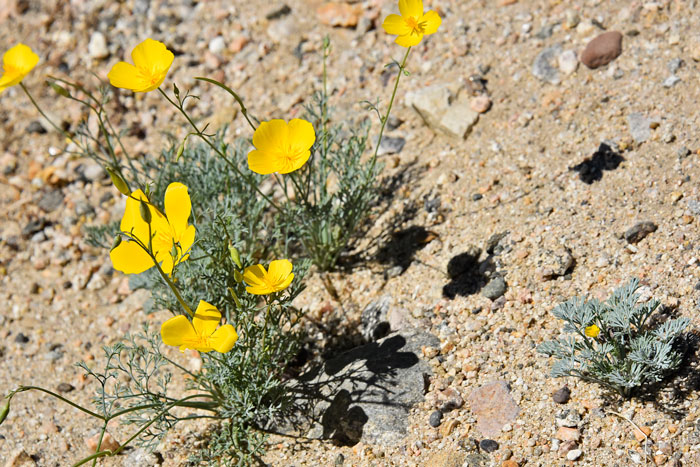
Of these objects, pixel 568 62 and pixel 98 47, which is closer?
pixel 568 62

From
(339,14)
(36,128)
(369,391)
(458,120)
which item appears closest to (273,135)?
(369,391)

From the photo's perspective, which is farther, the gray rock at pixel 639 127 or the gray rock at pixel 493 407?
the gray rock at pixel 639 127

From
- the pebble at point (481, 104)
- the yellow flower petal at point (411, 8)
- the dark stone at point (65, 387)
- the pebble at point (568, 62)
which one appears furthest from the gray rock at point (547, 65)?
the dark stone at point (65, 387)

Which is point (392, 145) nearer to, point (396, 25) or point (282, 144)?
point (396, 25)

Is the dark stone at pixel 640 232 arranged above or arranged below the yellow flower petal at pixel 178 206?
below

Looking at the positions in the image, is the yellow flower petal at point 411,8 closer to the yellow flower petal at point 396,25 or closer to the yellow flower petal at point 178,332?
the yellow flower petal at point 396,25

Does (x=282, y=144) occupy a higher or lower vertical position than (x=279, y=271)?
higher

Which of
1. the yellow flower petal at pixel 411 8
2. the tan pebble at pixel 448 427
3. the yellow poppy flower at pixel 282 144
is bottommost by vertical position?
the tan pebble at pixel 448 427

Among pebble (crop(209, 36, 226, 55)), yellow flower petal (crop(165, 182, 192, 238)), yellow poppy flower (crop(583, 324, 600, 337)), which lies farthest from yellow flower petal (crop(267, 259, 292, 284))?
pebble (crop(209, 36, 226, 55))
